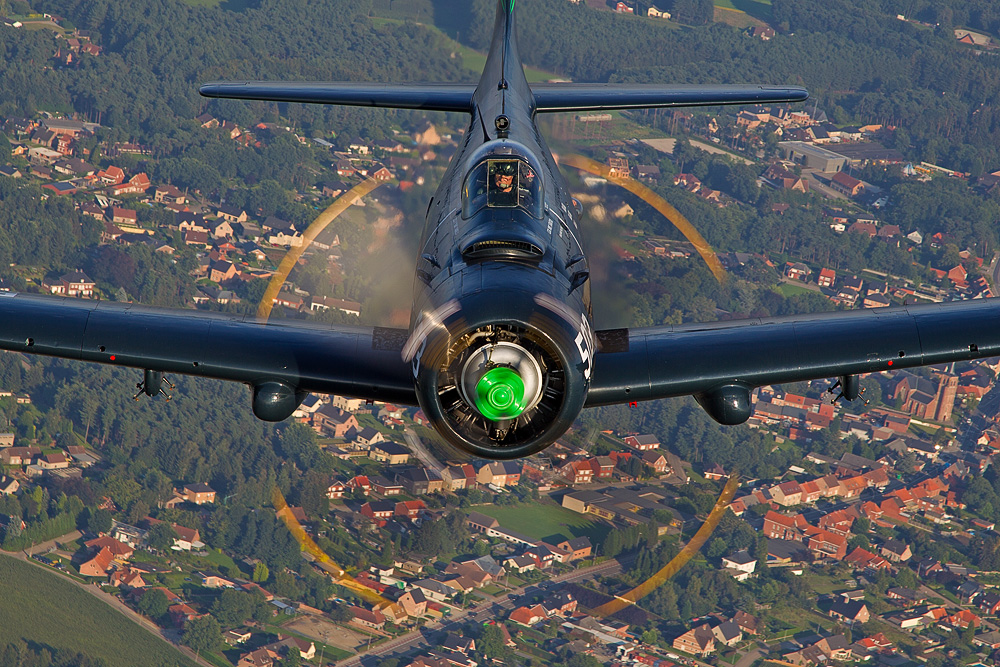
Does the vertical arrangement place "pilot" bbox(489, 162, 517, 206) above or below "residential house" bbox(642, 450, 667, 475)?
above

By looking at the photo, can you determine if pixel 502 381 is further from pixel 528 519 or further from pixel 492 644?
pixel 528 519

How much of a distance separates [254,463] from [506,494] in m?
37.5

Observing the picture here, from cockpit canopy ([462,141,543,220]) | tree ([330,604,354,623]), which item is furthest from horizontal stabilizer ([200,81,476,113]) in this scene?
tree ([330,604,354,623])

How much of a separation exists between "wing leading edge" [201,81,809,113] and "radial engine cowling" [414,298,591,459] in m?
14.1

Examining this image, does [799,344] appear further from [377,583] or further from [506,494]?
[377,583]

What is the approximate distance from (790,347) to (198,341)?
41.1ft

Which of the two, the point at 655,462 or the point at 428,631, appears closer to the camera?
the point at 655,462

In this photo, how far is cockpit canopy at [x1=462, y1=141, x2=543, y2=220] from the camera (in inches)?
987

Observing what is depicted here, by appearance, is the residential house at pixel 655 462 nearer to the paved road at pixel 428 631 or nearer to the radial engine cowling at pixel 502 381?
the radial engine cowling at pixel 502 381

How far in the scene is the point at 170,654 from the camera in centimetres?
6856

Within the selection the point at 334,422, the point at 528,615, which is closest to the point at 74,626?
the point at 334,422

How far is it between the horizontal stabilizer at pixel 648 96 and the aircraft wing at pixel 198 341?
1306cm

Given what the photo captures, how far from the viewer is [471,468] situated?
61.7 meters

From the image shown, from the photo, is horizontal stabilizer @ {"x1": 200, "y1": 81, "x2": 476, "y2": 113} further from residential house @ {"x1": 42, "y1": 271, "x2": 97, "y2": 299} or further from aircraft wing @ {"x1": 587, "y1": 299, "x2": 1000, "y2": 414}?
residential house @ {"x1": 42, "y1": 271, "x2": 97, "y2": 299}
